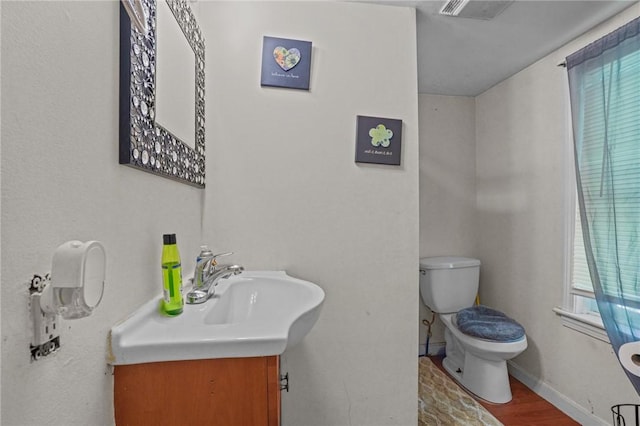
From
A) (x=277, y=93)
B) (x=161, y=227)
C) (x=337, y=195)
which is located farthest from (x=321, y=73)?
(x=161, y=227)

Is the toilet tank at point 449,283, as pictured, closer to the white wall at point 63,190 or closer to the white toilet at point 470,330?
the white toilet at point 470,330

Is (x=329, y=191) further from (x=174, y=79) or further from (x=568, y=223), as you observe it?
(x=568, y=223)

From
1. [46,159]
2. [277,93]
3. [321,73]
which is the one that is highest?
[321,73]

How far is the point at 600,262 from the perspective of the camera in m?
1.47

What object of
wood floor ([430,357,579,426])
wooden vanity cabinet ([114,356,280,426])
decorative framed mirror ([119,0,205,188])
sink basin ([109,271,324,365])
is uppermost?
decorative framed mirror ([119,0,205,188])

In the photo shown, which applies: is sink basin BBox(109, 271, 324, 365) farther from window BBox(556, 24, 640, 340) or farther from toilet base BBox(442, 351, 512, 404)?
toilet base BBox(442, 351, 512, 404)

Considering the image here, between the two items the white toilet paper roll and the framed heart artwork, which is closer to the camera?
the white toilet paper roll

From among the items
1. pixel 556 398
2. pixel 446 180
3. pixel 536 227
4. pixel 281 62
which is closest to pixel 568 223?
pixel 536 227

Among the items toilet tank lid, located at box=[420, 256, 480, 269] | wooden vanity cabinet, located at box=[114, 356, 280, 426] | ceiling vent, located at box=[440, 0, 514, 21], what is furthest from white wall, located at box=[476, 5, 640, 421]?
wooden vanity cabinet, located at box=[114, 356, 280, 426]

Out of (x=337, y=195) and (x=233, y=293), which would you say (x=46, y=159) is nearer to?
(x=233, y=293)

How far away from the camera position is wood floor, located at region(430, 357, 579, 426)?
1.68 meters

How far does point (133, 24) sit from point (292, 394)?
147 centimetres

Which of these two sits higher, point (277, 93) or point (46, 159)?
point (277, 93)

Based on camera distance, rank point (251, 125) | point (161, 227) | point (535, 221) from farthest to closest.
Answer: point (535, 221), point (251, 125), point (161, 227)
